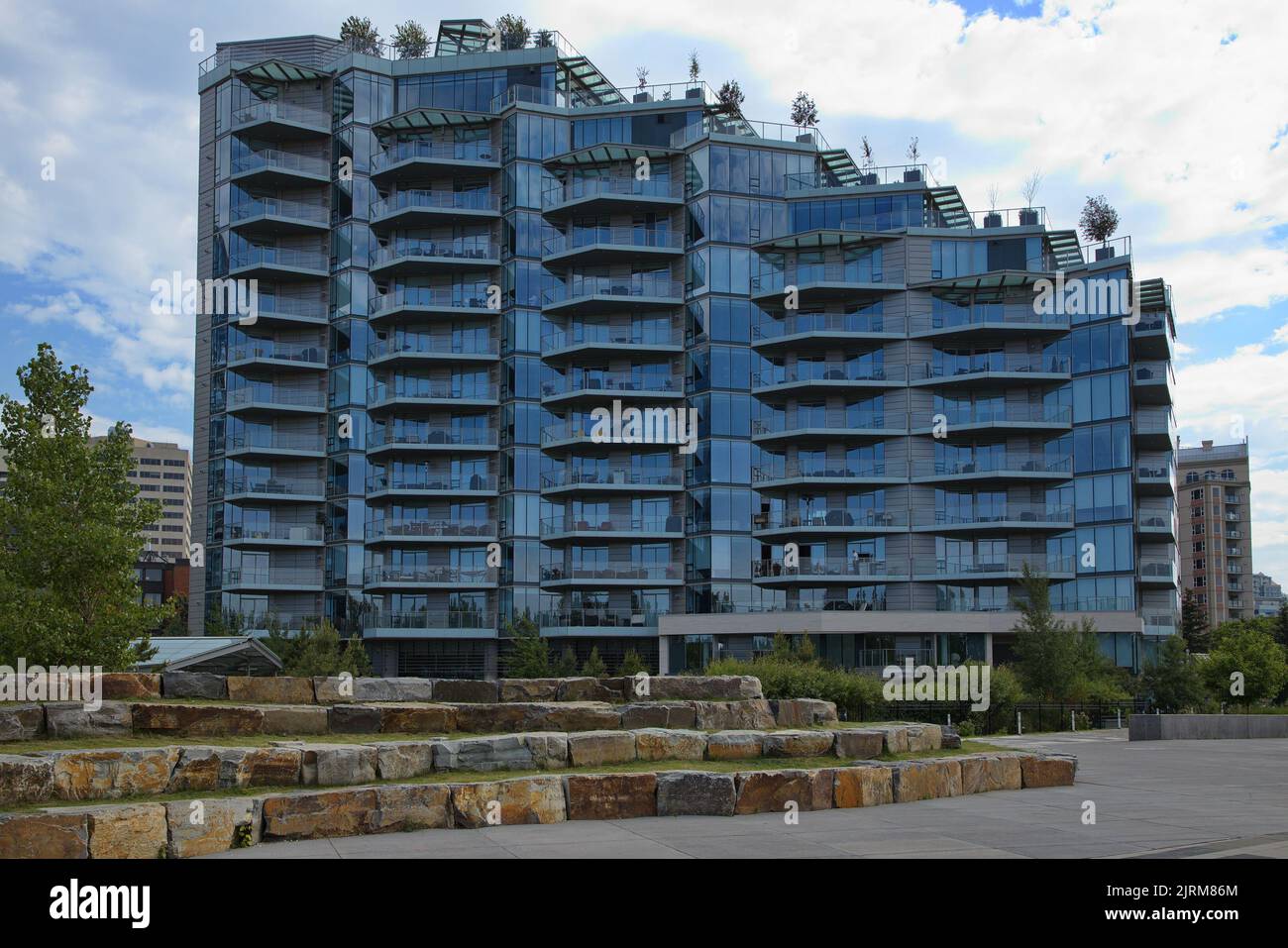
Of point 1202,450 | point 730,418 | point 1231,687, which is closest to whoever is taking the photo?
point 1231,687

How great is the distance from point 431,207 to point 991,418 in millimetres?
38647

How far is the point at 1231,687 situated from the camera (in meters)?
53.7

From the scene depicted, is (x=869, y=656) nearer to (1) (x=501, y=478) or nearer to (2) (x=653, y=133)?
(1) (x=501, y=478)

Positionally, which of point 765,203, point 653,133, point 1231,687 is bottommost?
point 1231,687

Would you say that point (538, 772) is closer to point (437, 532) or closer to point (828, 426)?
point (828, 426)

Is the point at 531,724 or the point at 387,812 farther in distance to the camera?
the point at 531,724

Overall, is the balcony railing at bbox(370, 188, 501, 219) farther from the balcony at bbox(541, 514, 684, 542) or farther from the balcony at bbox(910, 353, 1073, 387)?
the balcony at bbox(910, 353, 1073, 387)

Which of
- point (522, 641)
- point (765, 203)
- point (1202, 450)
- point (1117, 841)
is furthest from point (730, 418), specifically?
point (1202, 450)

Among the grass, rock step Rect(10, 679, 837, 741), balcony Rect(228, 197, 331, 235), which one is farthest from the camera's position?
balcony Rect(228, 197, 331, 235)

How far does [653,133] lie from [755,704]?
62168mm

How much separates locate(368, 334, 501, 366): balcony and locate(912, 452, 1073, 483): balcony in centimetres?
2906

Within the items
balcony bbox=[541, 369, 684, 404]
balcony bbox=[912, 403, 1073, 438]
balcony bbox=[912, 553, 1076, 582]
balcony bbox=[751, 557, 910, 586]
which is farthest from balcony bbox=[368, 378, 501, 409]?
balcony bbox=[912, 553, 1076, 582]

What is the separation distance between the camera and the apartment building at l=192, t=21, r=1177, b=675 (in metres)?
74.5

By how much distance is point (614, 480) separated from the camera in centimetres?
7631
